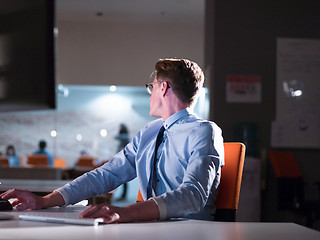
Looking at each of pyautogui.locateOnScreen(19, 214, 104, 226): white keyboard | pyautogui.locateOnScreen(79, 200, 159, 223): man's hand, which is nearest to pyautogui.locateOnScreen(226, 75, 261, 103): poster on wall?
pyautogui.locateOnScreen(79, 200, 159, 223): man's hand

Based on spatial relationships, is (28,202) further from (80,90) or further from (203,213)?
(80,90)

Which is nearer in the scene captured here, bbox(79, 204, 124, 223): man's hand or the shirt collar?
bbox(79, 204, 124, 223): man's hand

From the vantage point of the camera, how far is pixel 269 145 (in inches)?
229

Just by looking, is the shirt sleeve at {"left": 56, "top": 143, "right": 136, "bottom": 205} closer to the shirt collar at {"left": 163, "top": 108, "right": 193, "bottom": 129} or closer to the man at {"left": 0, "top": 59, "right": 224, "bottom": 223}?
the man at {"left": 0, "top": 59, "right": 224, "bottom": 223}

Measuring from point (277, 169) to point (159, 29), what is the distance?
603 centimetres

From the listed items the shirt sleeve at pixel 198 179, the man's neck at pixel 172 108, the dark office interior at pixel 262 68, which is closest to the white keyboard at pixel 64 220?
the shirt sleeve at pixel 198 179

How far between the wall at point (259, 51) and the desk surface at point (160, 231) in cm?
457

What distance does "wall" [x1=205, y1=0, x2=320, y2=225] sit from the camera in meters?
5.79

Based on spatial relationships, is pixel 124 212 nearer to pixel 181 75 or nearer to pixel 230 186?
pixel 230 186

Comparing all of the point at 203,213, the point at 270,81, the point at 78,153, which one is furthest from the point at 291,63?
the point at 78,153

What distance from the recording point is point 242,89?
18.9ft

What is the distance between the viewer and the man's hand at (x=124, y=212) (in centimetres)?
124

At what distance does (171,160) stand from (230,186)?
24cm

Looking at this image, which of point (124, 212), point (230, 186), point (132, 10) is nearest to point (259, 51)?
point (230, 186)
